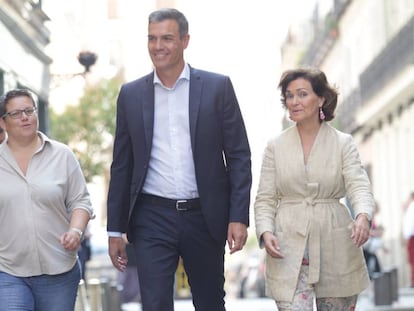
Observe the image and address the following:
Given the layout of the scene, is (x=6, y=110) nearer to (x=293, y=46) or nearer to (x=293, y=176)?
(x=293, y=176)

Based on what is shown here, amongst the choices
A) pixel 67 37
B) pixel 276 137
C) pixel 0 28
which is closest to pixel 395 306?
pixel 0 28

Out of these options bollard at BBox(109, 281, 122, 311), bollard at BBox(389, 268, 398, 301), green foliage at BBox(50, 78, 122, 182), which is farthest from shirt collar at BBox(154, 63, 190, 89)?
green foliage at BBox(50, 78, 122, 182)

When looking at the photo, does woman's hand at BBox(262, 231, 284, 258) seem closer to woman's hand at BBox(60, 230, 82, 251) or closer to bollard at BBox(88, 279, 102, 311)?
woman's hand at BBox(60, 230, 82, 251)

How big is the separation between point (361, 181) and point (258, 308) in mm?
16254

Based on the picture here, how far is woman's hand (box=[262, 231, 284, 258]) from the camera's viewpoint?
9.66 m

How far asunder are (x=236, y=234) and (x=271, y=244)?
0.73ft

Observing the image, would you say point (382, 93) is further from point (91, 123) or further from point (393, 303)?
point (393, 303)

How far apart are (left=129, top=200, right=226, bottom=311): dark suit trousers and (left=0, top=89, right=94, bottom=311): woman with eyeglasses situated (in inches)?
15.9

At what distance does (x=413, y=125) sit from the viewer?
136 ft

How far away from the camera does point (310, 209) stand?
982 cm

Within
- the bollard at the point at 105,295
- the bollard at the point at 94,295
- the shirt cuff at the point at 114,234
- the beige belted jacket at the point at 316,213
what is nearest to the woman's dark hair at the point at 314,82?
the beige belted jacket at the point at 316,213

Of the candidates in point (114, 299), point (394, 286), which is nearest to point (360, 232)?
point (114, 299)

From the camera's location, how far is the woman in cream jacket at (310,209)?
31.9 feet

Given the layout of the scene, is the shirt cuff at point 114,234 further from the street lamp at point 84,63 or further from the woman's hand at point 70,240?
the street lamp at point 84,63
